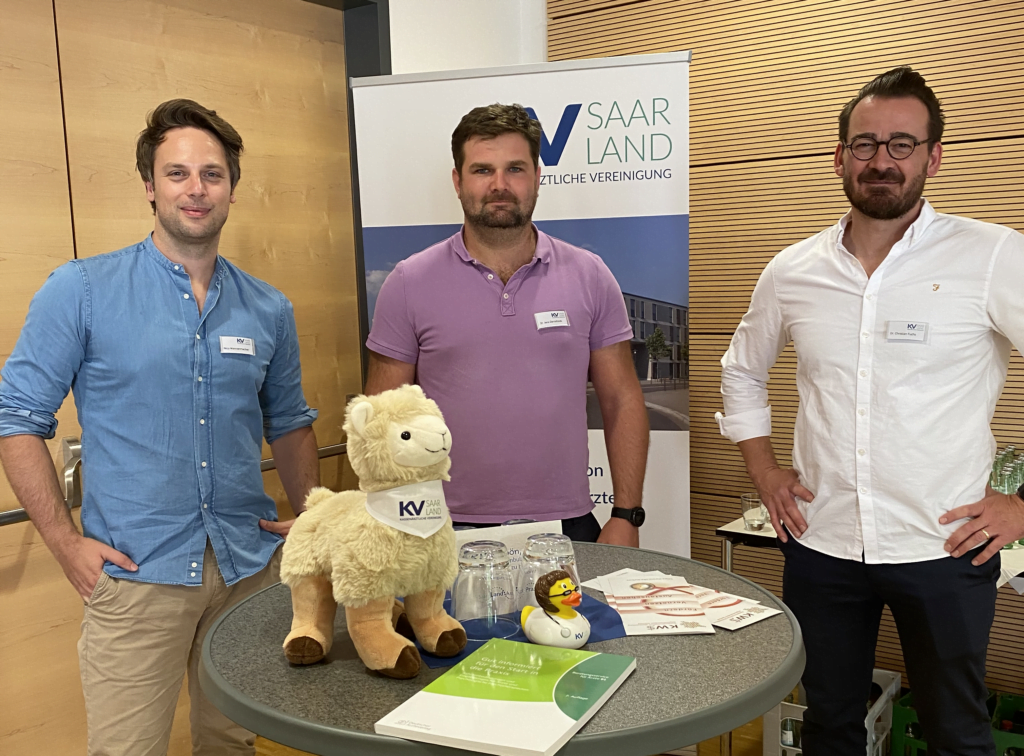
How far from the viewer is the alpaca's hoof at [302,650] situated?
4.05 ft

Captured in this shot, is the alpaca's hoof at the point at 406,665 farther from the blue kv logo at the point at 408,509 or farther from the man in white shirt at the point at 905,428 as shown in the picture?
the man in white shirt at the point at 905,428

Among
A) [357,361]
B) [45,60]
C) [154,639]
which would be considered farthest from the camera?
[357,361]

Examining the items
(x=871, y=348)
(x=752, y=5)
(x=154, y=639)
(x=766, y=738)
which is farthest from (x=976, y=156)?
(x=154, y=639)

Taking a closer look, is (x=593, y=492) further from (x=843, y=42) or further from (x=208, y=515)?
(x=843, y=42)

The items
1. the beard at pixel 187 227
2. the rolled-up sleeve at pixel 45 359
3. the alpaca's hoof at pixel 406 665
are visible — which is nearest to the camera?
the alpaca's hoof at pixel 406 665

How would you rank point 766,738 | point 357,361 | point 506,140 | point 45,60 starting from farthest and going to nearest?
point 357,361, point 766,738, point 45,60, point 506,140

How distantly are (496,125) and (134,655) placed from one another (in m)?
1.51

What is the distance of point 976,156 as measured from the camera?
3027 mm

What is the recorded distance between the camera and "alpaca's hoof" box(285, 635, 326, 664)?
123 cm

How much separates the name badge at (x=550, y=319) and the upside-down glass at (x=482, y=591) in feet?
2.93

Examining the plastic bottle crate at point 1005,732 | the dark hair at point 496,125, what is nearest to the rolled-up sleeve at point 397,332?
the dark hair at point 496,125

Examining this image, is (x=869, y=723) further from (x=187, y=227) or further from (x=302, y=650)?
(x=187, y=227)

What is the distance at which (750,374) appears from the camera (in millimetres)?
2352

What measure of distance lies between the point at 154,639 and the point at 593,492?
5.14ft
